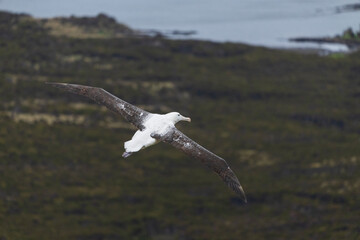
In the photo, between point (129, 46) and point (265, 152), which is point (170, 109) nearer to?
point (265, 152)

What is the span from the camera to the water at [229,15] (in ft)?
442

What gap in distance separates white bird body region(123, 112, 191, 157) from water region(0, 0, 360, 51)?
340 ft

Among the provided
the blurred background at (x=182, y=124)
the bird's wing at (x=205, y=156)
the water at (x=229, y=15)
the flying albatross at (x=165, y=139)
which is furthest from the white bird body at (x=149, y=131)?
the water at (x=229, y=15)

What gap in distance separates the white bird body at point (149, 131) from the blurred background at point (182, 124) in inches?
1521

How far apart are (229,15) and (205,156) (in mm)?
136718

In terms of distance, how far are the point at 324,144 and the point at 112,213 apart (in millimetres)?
30282

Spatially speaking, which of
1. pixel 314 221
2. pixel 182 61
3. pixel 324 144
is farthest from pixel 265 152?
pixel 182 61

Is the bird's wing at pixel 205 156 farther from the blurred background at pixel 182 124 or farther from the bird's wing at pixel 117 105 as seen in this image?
the blurred background at pixel 182 124

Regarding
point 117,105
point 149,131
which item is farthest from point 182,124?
point 149,131

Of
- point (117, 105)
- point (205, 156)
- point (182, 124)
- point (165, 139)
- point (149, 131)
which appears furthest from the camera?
point (182, 124)

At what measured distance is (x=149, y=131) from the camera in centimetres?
1978

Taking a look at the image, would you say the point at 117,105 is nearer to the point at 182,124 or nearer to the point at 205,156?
the point at 205,156

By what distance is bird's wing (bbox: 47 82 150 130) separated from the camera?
21078 mm

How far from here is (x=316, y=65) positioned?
120625mm
